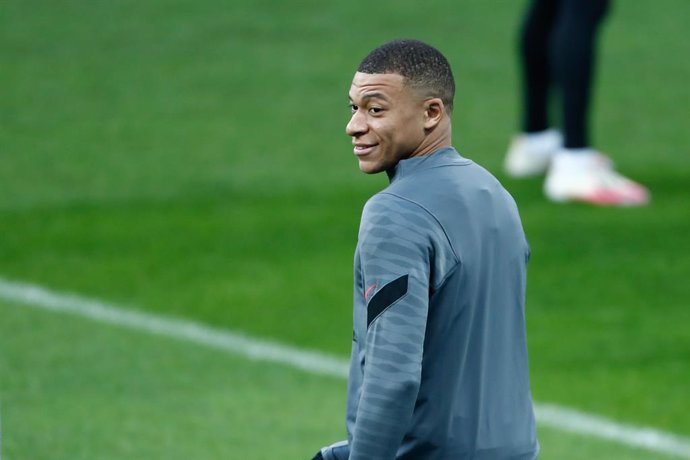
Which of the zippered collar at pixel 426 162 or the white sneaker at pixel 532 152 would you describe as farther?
the white sneaker at pixel 532 152

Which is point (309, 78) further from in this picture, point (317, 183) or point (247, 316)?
point (247, 316)

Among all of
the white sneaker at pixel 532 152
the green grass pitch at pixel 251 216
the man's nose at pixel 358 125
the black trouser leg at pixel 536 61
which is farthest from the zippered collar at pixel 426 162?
the white sneaker at pixel 532 152

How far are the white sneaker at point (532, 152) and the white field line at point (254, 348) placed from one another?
3421mm

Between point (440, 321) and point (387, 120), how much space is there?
46cm

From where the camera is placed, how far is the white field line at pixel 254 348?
7.05 meters

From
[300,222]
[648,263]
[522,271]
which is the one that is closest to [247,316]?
[300,222]

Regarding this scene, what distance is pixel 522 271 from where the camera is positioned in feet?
11.5

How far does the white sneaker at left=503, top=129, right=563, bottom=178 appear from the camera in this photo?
36.0ft

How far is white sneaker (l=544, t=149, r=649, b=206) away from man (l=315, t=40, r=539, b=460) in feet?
22.8

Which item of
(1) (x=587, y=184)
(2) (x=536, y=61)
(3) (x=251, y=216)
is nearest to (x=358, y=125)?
(3) (x=251, y=216)

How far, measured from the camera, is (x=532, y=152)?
11.0m

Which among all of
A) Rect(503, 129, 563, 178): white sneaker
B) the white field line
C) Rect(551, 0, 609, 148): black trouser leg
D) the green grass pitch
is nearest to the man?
the green grass pitch

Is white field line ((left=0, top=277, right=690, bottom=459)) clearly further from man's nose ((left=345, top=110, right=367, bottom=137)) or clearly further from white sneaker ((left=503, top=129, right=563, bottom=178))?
man's nose ((left=345, top=110, right=367, bottom=137))

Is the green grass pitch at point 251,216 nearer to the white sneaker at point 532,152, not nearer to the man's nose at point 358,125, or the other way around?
the white sneaker at point 532,152
